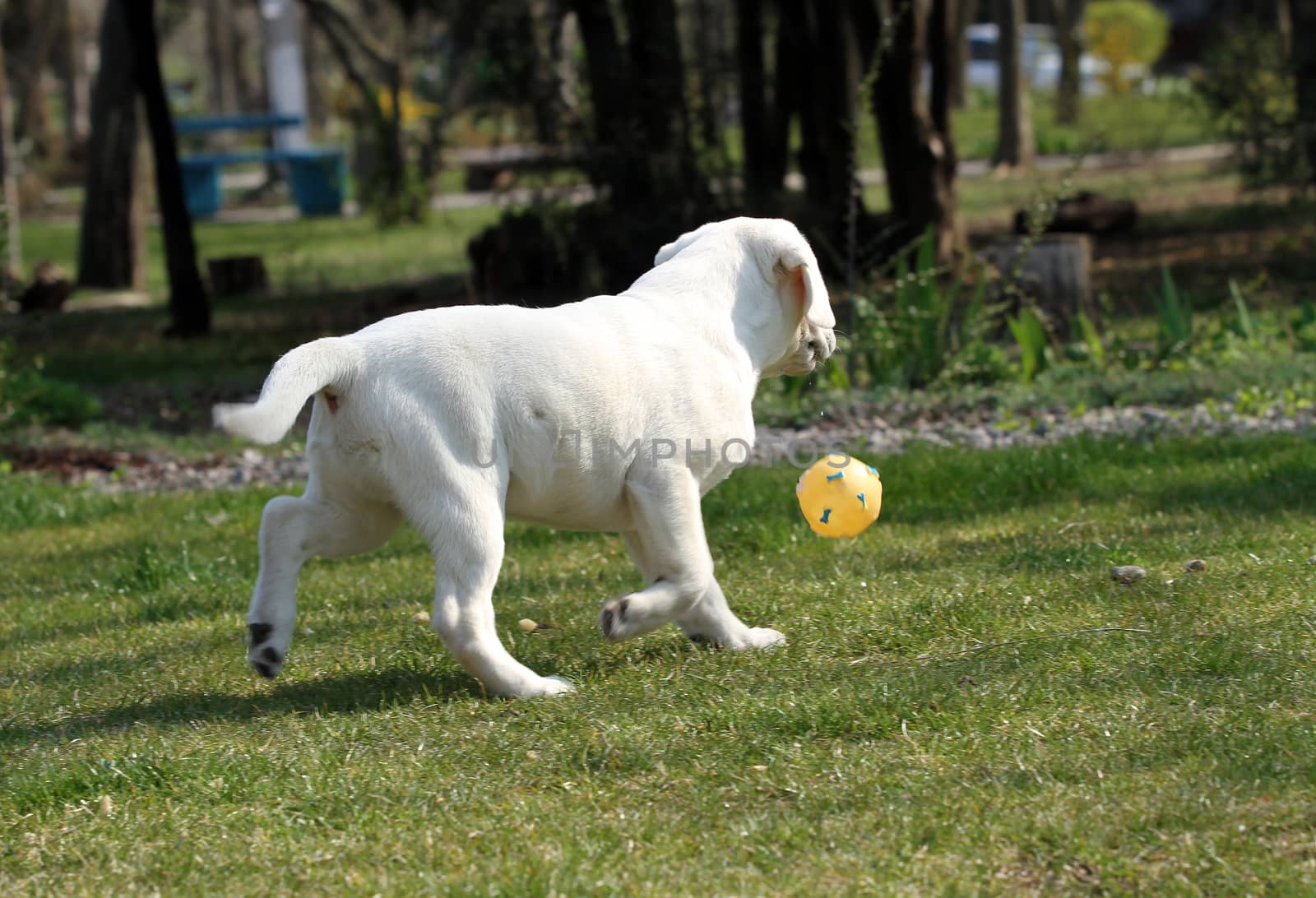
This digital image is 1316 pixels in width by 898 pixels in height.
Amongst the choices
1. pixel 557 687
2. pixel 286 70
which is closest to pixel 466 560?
pixel 557 687

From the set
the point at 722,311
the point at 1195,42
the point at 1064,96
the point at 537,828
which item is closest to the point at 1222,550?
the point at 722,311

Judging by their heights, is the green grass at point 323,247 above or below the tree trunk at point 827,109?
below

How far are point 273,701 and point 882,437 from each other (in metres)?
5.14

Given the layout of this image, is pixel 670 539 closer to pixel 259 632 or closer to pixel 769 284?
pixel 769 284

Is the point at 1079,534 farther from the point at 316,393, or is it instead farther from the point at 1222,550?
the point at 316,393

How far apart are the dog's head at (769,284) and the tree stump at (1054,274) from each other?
19.7 ft

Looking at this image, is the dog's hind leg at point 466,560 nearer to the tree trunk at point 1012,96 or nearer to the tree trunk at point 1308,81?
the tree trunk at point 1308,81

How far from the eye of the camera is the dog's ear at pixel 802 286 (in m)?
4.95

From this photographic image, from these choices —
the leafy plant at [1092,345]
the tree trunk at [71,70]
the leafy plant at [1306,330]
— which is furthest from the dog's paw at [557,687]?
the tree trunk at [71,70]

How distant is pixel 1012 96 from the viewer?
95.5ft

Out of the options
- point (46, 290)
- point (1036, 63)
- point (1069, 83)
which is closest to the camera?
point (46, 290)

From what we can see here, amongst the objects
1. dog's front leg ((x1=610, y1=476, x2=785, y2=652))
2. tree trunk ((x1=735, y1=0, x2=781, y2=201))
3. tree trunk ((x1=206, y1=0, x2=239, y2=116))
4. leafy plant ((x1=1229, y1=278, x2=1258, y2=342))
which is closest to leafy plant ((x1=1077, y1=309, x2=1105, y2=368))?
leafy plant ((x1=1229, y1=278, x2=1258, y2=342))

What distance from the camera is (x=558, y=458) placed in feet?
14.7

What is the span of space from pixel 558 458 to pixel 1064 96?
3423 cm
